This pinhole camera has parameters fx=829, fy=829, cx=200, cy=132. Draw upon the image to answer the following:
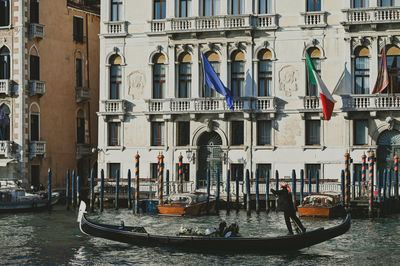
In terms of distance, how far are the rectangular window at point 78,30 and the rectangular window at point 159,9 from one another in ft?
19.8

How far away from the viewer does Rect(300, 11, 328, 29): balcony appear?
3703 centimetres

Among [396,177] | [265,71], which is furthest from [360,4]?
[396,177]

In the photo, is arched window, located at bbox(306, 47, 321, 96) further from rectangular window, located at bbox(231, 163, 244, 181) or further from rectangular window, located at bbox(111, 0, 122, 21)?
rectangular window, located at bbox(111, 0, 122, 21)

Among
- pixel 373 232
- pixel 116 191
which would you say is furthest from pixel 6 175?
pixel 373 232

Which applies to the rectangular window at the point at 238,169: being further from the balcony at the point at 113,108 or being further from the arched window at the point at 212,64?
the balcony at the point at 113,108

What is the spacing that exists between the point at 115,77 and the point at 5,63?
5554 millimetres

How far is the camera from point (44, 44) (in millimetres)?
41812

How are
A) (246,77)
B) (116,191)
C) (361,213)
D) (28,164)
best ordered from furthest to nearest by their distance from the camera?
(28,164)
(246,77)
(116,191)
(361,213)

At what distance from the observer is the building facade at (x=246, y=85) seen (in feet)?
120

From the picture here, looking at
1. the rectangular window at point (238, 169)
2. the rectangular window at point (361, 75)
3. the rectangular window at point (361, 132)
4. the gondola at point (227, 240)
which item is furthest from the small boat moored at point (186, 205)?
the rectangular window at point (361, 75)

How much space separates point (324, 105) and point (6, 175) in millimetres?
16059

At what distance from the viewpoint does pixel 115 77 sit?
4028 cm

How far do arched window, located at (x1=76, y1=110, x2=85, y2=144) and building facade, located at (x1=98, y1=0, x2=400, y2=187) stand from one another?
4215mm

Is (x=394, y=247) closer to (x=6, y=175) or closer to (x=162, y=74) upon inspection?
(x=162, y=74)
